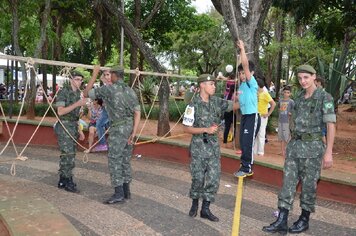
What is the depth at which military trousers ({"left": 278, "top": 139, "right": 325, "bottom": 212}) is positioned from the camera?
4289mm

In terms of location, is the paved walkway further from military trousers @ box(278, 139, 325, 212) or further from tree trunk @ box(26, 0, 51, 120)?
tree trunk @ box(26, 0, 51, 120)

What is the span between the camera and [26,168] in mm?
7273

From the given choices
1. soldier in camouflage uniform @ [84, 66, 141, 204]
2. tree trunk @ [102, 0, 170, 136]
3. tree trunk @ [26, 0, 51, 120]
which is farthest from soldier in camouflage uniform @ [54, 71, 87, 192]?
tree trunk @ [26, 0, 51, 120]

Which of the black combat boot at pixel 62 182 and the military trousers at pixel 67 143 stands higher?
Answer: the military trousers at pixel 67 143

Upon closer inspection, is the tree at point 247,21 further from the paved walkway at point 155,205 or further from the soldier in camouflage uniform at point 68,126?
Result: the soldier in camouflage uniform at point 68,126

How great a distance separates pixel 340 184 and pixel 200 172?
86.0 inches

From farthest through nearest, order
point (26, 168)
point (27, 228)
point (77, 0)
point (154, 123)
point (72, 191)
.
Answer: point (77, 0) → point (154, 123) → point (26, 168) → point (72, 191) → point (27, 228)

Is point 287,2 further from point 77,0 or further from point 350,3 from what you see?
point 77,0

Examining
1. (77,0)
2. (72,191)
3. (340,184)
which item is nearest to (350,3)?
(340,184)

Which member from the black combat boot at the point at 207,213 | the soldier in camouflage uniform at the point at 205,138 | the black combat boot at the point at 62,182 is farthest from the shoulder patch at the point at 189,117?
the black combat boot at the point at 62,182

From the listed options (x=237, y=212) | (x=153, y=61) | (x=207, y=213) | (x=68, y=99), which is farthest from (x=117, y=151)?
(x=153, y=61)

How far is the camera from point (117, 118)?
5.29m

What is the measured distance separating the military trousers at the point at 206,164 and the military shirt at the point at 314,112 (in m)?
0.90

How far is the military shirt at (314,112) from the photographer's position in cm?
415
